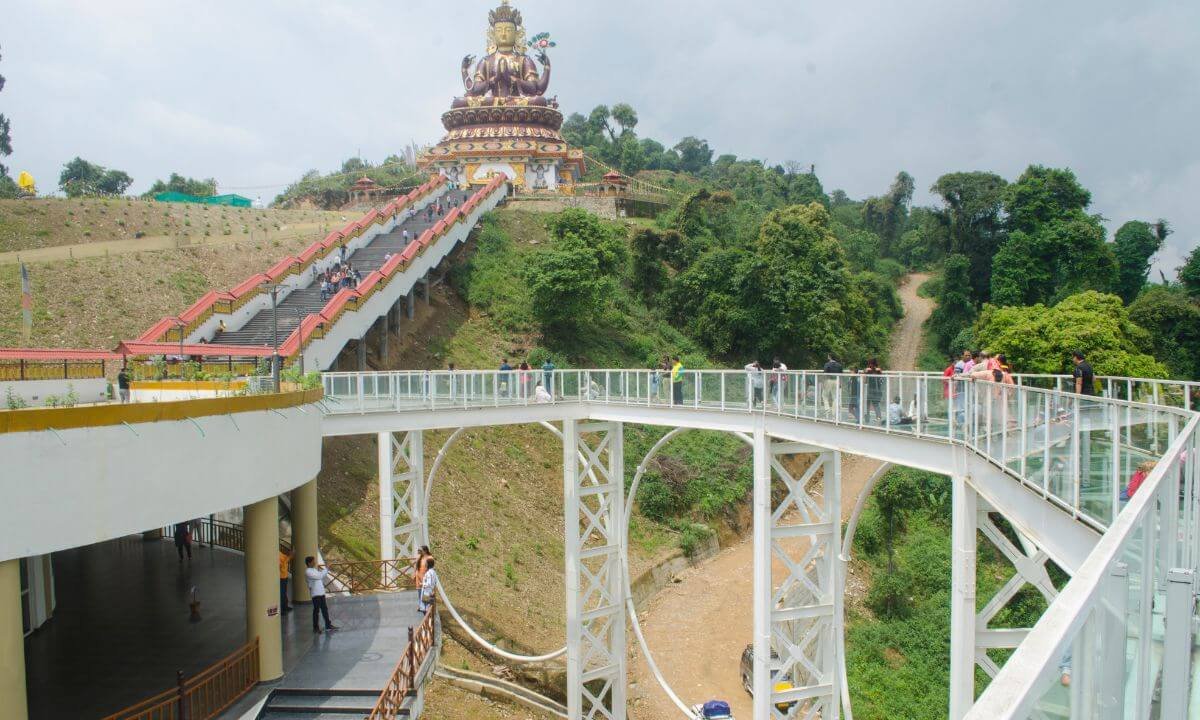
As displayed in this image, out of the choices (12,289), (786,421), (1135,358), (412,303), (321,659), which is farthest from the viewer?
(412,303)

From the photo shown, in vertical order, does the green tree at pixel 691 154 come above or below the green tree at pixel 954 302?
above

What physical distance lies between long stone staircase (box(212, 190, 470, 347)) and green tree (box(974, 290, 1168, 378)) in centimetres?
2840

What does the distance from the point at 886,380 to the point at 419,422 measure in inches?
459

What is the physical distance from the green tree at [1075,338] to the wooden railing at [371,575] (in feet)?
94.1

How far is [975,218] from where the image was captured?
59.1 metres

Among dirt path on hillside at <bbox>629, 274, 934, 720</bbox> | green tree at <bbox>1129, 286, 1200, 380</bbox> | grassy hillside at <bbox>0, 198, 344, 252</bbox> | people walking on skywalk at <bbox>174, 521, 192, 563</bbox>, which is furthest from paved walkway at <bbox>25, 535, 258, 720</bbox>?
green tree at <bbox>1129, 286, 1200, 380</bbox>

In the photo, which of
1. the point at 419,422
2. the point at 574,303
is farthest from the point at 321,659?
the point at 574,303

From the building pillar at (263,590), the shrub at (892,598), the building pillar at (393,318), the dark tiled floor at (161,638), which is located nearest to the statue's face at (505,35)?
the building pillar at (393,318)

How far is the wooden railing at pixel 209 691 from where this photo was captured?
11984mm

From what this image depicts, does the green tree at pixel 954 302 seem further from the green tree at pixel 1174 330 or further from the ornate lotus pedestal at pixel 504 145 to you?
the ornate lotus pedestal at pixel 504 145

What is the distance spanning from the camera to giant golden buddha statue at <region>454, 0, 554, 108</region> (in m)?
64.6

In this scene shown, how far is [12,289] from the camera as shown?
3259 cm

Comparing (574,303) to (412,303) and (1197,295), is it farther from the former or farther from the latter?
(1197,295)

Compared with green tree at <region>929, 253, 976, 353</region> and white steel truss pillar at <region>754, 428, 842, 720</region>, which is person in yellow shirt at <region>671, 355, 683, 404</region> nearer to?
white steel truss pillar at <region>754, 428, 842, 720</region>
